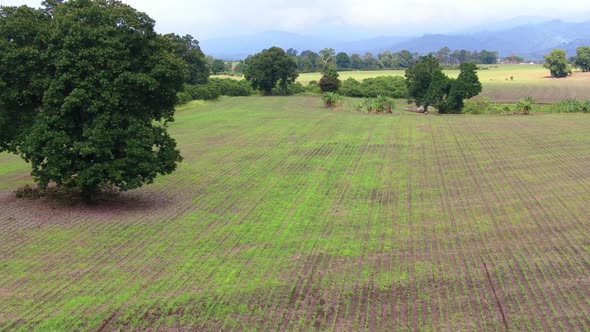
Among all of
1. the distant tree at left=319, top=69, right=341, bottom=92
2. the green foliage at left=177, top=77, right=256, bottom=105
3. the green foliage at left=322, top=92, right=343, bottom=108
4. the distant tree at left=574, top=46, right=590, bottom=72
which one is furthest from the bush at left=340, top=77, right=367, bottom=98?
the distant tree at left=574, top=46, right=590, bottom=72

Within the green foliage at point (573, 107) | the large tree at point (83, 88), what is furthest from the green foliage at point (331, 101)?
the large tree at point (83, 88)

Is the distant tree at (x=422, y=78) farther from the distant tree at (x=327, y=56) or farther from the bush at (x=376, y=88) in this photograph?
the distant tree at (x=327, y=56)

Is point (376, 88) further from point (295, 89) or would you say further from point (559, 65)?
point (559, 65)

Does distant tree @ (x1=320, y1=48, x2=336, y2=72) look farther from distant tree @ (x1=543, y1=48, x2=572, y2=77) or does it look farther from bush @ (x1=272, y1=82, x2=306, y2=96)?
distant tree @ (x1=543, y1=48, x2=572, y2=77)

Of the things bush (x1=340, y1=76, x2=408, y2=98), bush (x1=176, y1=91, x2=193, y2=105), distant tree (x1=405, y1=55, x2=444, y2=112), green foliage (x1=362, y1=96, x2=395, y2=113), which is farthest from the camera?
bush (x1=340, y1=76, x2=408, y2=98)

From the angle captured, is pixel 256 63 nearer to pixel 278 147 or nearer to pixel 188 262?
pixel 278 147

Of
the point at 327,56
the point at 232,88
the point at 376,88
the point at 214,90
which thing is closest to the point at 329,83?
the point at 376,88
